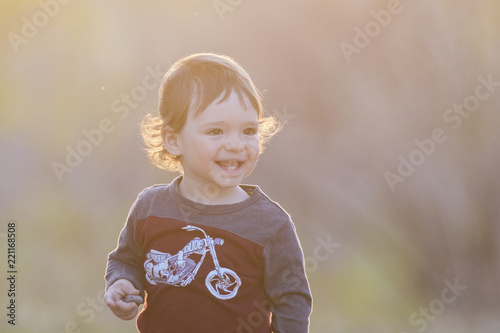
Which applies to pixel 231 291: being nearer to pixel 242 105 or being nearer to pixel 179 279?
pixel 179 279

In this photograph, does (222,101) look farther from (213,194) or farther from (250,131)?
(213,194)

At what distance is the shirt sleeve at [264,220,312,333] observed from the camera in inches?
81.4

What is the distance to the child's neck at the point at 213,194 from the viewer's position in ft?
7.08

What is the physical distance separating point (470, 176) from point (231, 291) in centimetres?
→ 321

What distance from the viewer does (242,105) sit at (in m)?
2.09

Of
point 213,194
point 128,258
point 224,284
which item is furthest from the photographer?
point 128,258

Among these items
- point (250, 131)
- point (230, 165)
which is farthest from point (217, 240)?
point (250, 131)

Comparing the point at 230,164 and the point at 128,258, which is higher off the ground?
the point at 230,164

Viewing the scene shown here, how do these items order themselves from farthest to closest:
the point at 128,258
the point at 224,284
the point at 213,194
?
the point at 128,258
the point at 213,194
the point at 224,284

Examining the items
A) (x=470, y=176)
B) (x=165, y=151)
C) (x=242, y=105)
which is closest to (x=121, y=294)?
(x=165, y=151)

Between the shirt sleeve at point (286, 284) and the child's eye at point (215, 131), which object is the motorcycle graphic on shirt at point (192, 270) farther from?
the child's eye at point (215, 131)

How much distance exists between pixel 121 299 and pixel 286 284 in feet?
1.69

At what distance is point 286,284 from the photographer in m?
2.07

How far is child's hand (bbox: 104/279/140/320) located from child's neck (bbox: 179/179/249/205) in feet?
1.10
